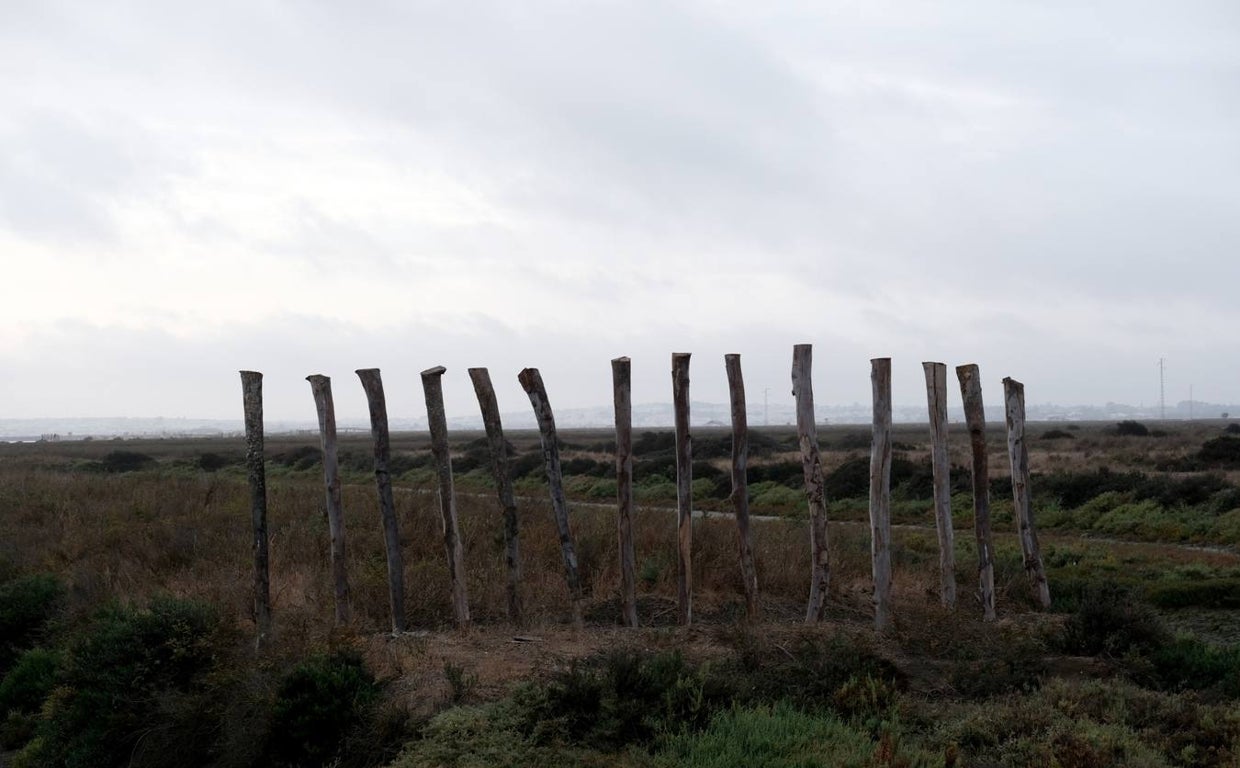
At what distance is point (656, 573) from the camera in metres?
11.2

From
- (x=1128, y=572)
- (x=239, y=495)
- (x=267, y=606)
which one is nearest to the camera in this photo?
(x=267, y=606)

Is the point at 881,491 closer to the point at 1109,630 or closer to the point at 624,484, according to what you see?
the point at 1109,630

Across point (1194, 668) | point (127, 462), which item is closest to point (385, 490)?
point (1194, 668)

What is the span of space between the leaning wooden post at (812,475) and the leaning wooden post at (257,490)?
4947 millimetres

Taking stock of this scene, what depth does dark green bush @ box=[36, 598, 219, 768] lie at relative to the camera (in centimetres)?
705

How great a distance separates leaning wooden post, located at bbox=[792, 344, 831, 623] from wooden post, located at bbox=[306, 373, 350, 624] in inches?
173

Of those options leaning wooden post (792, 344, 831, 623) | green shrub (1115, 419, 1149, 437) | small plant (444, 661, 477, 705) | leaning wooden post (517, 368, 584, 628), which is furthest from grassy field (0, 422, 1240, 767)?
green shrub (1115, 419, 1149, 437)

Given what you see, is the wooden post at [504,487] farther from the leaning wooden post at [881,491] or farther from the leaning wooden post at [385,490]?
the leaning wooden post at [881,491]

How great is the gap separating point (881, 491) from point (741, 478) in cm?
131

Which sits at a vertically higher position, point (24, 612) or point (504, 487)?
point (504, 487)

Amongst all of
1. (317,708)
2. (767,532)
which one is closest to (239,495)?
(767,532)

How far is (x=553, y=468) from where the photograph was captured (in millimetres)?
9133

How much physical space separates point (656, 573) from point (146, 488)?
13910 mm

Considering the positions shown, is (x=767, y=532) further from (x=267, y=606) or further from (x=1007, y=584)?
(x=267, y=606)
